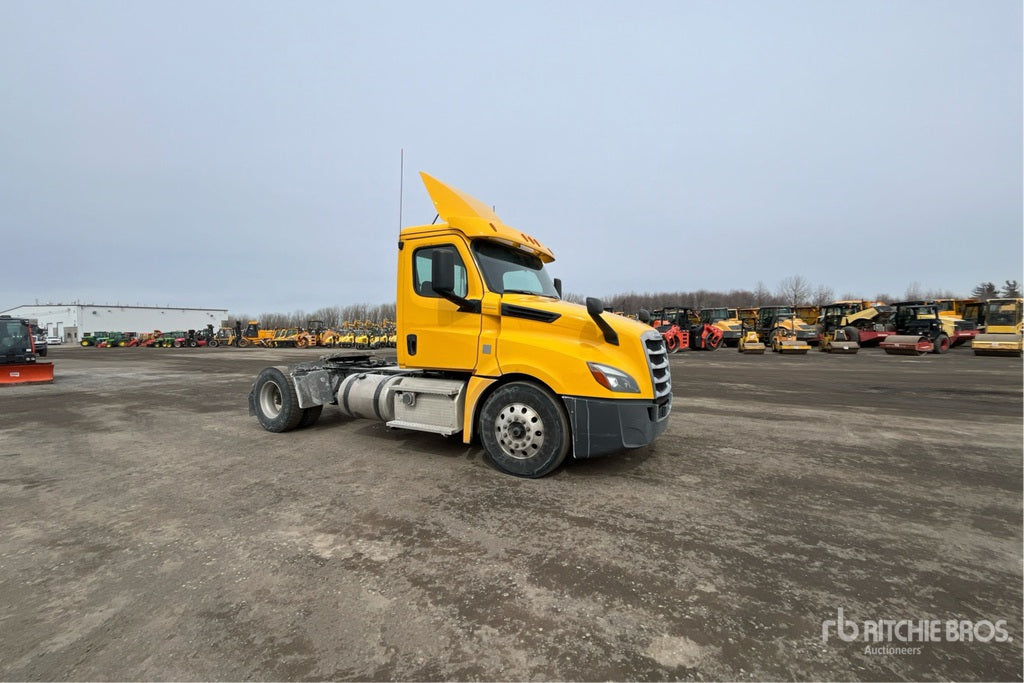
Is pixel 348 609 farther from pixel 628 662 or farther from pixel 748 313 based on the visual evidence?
pixel 748 313

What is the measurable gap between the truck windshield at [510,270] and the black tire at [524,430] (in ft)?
4.08

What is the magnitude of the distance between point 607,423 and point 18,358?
67.3 ft

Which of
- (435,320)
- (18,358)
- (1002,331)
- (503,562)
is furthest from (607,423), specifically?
(1002,331)

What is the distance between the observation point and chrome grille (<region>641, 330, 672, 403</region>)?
14.5 ft

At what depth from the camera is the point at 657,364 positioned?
4.62 m

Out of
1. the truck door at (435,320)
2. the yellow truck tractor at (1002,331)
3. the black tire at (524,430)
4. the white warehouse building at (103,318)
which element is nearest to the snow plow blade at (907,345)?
the yellow truck tractor at (1002,331)

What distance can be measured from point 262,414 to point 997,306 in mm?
35376

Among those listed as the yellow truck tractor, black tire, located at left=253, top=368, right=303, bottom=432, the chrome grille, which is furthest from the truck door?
the yellow truck tractor

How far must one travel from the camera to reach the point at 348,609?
2.34 m

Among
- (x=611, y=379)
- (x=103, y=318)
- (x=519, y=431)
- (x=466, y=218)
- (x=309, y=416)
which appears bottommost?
(x=309, y=416)

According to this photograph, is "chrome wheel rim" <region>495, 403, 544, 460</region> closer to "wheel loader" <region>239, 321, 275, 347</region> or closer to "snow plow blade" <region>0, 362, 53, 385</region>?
"snow plow blade" <region>0, 362, 53, 385</region>

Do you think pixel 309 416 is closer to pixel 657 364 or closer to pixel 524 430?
pixel 524 430

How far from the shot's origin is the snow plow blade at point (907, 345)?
74.4 ft

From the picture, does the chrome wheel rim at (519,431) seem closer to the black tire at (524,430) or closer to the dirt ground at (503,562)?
the black tire at (524,430)
